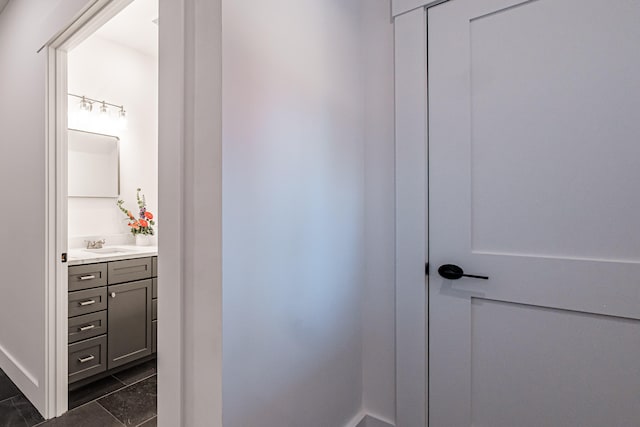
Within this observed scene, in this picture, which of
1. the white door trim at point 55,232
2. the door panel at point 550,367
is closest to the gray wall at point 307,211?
the door panel at point 550,367

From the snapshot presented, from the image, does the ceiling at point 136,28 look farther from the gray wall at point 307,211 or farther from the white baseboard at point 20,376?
the white baseboard at point 20,376

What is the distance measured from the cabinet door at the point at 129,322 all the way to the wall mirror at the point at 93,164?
0.93m

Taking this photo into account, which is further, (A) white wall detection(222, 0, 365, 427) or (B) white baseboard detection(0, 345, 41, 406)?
(B) white baseboard detection(0, 345, 41, 406)

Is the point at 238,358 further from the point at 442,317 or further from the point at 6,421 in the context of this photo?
the point at 6,421

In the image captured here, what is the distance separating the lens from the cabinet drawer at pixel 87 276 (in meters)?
1.90

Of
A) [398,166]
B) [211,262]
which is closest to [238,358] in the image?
[211,262]

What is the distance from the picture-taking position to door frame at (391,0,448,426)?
52.2 inches

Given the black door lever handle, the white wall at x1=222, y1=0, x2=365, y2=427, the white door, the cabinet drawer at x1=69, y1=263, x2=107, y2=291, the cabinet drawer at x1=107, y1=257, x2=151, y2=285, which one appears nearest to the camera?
the white wall at x1=222, y1=0, x2=365, y2=427

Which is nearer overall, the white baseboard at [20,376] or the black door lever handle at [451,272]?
the black door lever handle at [451,272]

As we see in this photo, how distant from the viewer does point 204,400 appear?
872mm

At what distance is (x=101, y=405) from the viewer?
180 cm

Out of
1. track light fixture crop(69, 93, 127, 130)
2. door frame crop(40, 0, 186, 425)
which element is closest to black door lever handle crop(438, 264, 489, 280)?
door frame crop(40, 0, 186, 425)

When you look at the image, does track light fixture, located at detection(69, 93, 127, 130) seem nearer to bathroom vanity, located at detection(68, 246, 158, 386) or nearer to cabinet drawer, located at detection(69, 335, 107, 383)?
bathroom vanity, located at detection(68, 246, 158, 386)

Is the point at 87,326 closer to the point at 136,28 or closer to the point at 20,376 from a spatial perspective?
the point at 20,376
